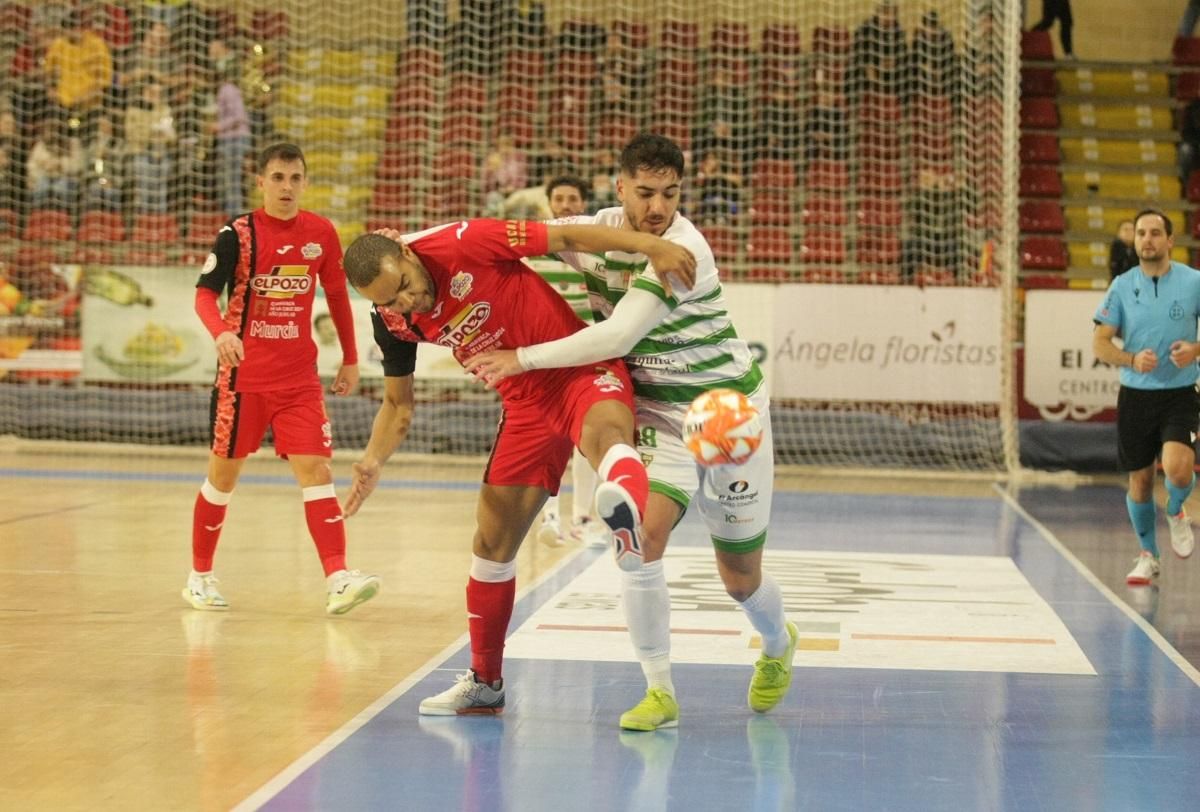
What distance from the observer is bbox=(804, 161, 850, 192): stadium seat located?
1716cm

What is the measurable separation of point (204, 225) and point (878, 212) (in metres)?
7.32

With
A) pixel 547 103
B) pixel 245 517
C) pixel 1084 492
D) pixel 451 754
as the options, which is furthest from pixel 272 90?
pixel 451 754

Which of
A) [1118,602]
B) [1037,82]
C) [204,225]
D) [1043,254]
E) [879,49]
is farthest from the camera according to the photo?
[1037,82]

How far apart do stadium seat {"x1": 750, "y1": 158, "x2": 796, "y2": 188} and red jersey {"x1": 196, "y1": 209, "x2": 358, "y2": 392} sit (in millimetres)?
10407

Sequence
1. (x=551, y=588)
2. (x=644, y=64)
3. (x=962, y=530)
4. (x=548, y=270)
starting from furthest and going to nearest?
(x=644, y=64)
(x=962, y=530)
(x=551, y=588)
(x=548, y=270)

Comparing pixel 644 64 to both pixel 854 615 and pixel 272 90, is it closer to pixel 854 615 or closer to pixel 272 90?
pixel 272 90

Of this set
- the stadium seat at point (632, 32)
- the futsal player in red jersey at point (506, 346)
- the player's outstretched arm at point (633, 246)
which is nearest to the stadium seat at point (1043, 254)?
the stadium seat at point (632, 32)

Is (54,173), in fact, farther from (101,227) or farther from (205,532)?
(205,532)

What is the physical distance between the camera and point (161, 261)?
15.9 m

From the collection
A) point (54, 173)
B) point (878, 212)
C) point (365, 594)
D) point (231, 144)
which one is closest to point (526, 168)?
point (231, 144)

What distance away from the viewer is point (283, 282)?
726 cm

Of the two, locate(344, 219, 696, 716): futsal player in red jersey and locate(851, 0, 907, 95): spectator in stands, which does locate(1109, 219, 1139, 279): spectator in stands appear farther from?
locate(344, 219, 696, 716): futsal player in red jersey

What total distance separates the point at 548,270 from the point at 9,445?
11496 millimetres

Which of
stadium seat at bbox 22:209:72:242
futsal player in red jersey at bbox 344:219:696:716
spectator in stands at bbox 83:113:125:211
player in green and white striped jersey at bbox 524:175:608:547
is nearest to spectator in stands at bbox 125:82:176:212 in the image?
spectator in stands at bbox 83:113:125:211
